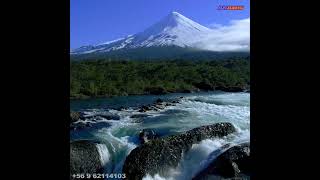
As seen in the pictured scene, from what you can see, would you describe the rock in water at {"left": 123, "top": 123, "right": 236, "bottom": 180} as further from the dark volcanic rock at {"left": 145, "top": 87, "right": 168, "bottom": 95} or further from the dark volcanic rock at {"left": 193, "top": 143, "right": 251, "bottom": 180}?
the dark volcanic rock at {"left": 145, "top": 87, "right": 168, "bottom": 95}

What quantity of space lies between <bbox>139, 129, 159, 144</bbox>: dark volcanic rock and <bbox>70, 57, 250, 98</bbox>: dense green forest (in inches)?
383

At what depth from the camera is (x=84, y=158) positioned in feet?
20.5

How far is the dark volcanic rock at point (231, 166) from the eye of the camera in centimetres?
621

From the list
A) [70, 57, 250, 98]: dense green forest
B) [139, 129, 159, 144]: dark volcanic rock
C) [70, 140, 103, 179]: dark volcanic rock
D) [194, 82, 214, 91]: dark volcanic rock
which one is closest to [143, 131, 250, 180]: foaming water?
[70, 140, 103, 179]: dark volcanic rock

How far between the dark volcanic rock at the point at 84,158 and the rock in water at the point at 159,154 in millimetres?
514

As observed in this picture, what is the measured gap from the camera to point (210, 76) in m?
24.1

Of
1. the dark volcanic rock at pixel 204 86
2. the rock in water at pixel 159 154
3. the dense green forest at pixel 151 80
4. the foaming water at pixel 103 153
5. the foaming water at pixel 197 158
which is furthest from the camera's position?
the dark volcanic rock at pixel 204 86

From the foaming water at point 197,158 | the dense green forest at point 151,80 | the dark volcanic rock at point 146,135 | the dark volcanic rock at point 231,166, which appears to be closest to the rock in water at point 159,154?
the foaming water at point 197,158

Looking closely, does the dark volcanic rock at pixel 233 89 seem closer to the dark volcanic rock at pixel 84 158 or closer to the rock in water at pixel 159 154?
the rock in water at pixel 159 154
